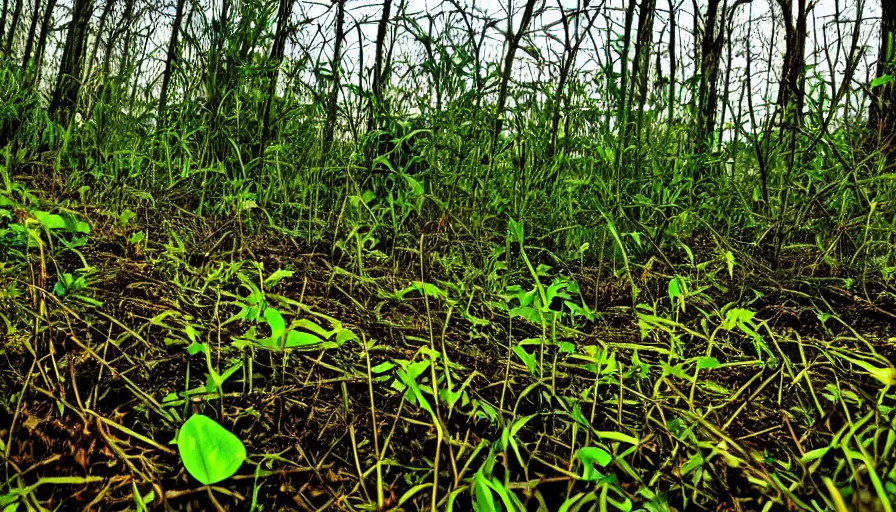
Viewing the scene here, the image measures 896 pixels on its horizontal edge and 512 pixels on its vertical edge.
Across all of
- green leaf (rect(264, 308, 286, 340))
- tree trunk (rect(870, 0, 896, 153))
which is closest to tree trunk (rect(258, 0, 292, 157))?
green leaf (rect(264, 308, 286, 340))

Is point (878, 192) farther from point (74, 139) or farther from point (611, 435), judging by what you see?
point (74, 139)

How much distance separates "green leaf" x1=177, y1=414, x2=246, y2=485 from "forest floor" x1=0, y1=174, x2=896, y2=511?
0.21ft

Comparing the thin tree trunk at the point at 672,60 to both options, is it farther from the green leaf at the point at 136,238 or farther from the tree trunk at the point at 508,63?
the green leaf at the point at 136,238

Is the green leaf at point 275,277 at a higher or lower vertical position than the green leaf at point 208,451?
higher

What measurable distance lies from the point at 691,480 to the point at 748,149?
4.58 feet

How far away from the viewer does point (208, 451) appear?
2.02ft

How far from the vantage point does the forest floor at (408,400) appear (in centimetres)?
69

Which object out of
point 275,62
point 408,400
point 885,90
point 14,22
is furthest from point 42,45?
point 885,90

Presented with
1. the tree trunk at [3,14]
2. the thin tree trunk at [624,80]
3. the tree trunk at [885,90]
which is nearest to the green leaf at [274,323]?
the thin tree trunk at [624,80]

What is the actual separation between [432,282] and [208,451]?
78cm

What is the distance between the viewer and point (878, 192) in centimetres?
148

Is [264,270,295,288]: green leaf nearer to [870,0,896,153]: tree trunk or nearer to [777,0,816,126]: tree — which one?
[777,0,816,126]: tree

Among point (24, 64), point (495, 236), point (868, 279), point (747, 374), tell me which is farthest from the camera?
point (24, 64)

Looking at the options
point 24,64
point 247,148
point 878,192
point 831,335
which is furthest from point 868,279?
point 24,64
